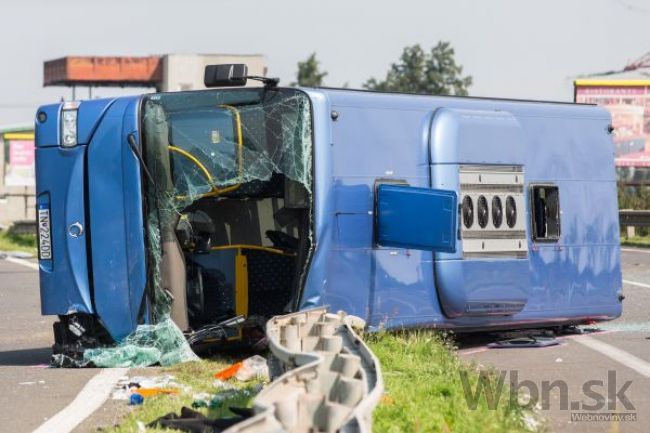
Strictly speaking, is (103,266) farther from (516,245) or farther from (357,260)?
(516,245)

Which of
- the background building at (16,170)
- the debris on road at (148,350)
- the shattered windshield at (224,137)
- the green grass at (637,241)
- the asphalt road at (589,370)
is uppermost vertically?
the background building at (16,170)

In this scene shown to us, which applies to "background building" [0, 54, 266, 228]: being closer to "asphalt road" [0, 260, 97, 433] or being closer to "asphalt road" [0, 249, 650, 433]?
"asphalt road" [0, 260, 97, 433]

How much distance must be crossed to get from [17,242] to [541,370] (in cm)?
3084

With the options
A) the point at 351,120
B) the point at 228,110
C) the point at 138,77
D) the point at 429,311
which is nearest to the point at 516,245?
the point at 429,311

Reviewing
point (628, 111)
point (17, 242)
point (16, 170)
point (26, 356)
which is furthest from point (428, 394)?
point (16, 170)

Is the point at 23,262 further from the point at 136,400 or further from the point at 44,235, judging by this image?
the point at 136,400

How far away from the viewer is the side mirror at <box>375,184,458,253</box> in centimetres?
1234

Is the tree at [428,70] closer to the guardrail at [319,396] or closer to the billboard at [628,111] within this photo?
the billboard at [628,111]

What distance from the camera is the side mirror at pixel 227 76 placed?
41.1ft

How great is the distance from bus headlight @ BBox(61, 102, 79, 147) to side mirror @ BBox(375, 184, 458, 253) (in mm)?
2861

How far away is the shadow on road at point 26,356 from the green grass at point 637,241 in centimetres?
2015

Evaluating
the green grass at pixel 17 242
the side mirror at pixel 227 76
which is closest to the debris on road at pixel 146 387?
the side mirror at pixel 227 76

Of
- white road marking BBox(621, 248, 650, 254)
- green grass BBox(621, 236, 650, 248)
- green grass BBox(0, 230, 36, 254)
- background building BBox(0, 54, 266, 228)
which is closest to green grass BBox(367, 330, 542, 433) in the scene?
white road marking BBox(621, 248, 650, 254)

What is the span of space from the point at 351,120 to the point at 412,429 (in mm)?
5117
